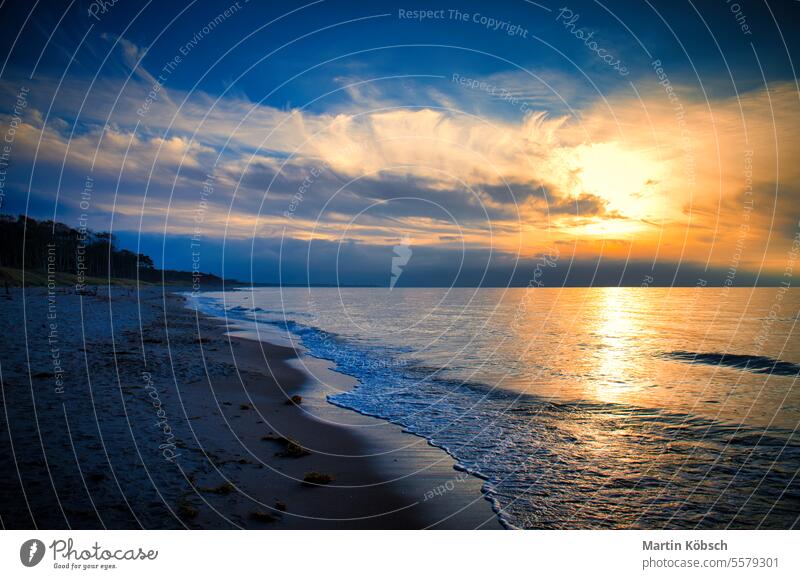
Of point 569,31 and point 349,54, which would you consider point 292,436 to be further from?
point 569,31

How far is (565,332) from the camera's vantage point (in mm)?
47719

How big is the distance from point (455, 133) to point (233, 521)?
49.0ft

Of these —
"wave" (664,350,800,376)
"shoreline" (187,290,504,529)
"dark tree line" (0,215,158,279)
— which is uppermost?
"dark tree line" (0,215,158,279)

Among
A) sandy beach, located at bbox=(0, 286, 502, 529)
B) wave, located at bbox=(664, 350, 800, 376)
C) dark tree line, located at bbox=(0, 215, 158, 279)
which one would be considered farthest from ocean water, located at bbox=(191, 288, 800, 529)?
dark tree line, located at bbox=(0, 215, 158, 279)

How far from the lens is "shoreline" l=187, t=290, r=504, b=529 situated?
874 cm

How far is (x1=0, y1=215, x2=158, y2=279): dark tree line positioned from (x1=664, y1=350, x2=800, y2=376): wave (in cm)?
6401

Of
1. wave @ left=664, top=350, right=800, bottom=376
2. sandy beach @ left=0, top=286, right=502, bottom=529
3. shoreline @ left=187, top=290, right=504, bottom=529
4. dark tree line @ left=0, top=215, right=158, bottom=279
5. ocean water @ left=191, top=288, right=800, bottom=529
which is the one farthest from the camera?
dark tree line @ left=0, top=215, right=158, bottom=279

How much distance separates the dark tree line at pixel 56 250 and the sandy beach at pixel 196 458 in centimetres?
5154

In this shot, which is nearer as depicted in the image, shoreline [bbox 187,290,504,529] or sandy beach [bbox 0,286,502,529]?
sandy beach [bbox 0,286,502,529]

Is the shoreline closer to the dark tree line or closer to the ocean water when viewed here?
the ocean water

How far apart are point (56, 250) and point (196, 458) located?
114210mm

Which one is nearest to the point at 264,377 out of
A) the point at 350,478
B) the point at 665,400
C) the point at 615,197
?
the point at 350,478

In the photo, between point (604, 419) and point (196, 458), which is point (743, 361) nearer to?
point (604, 419)

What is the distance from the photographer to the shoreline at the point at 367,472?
28.7 ft
